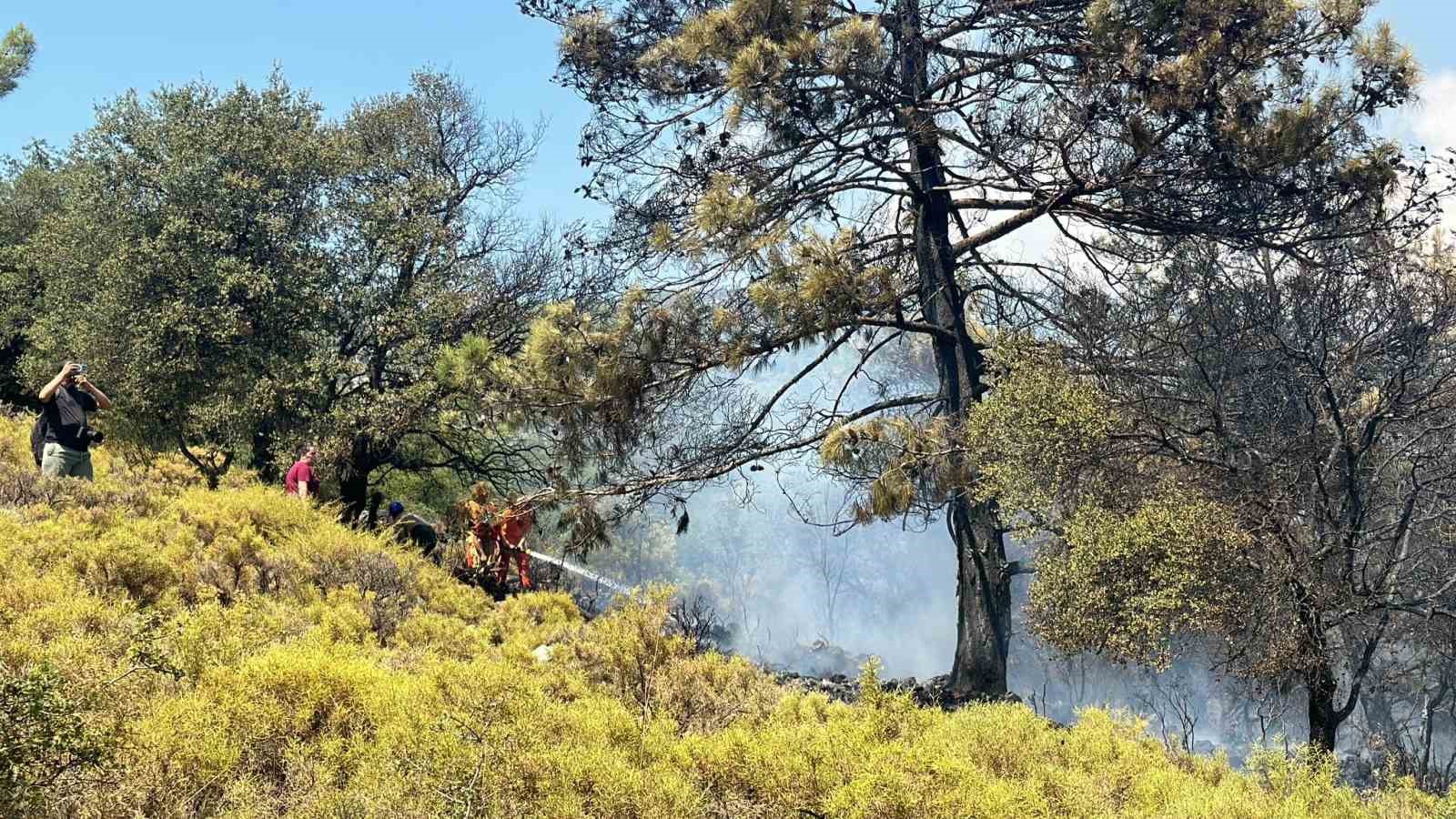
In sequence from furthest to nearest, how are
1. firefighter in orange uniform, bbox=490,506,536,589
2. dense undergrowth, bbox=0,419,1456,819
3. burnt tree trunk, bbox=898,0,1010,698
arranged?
firefighter in orange uniform, bbox=490,506,536,589 → burnt tree trunk, bbox=898,0,1010,698 → dense undergrowth, bbox=0,419,1456,819

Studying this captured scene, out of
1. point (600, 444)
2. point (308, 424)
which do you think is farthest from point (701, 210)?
point (308, 424)

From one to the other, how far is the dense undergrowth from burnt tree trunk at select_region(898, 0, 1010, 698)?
4707 mm

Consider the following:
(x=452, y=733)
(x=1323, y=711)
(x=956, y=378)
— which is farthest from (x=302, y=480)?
(x=1323, y=711)

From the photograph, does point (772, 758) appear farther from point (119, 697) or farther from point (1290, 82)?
point (1290, 82)

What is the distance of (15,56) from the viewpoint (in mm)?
22656

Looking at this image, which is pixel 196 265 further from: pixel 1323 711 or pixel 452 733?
pixel 1323 711

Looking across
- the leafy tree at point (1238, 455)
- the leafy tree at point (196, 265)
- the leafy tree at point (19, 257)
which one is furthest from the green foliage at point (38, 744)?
the leafy tree at point (19, 257)

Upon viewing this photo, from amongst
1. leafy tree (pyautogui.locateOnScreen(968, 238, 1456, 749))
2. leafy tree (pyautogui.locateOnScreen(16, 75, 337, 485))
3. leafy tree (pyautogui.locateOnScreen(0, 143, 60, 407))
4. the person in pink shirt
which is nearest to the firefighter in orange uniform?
the person in pink shirt

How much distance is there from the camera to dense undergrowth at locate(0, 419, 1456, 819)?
346 cm

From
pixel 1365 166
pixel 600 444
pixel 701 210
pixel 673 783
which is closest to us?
pixel 673 783

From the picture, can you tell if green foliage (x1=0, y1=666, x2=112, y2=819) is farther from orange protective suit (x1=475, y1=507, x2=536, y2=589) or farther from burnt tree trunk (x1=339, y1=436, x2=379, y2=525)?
burnt tree trunk (x1=339, y1=436, x2=379, y2=525)

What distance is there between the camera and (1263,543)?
750 centimetres

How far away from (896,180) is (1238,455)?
14.7ft

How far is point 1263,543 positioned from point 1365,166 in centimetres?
352
